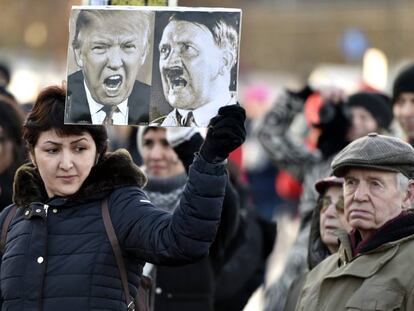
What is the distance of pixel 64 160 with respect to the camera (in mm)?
6191

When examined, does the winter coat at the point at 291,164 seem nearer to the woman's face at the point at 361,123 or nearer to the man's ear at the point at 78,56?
the woman's face at the point at 361,123

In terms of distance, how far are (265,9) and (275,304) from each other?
45.6 m

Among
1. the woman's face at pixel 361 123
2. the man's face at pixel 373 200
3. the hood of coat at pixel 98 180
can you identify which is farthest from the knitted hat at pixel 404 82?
the hood of coat at pixel 98 180

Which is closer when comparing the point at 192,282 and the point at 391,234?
the point at 391,234

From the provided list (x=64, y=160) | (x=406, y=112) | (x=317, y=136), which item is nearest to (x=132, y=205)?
(x=64, y=160)

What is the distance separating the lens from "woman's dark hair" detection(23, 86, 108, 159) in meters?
6.23

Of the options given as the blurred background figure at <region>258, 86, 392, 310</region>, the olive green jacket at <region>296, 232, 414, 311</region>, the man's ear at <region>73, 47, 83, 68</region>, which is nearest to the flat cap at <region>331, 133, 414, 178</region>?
the olive green jacket at <region>296, 232, 414, 311</region>

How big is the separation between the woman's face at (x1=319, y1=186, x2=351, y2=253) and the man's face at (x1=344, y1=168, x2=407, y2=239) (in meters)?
0.95

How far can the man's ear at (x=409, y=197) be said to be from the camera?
21.2ft

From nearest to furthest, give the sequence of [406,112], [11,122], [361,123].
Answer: [11,122]
[406,112]
[361,123]

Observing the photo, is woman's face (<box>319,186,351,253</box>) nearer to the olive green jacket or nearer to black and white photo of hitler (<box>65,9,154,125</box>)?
the olive green jacket

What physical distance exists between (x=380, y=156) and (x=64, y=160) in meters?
1.34

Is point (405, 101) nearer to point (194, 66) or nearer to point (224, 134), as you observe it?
point (194, 66)

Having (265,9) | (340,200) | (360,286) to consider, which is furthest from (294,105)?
(265,9)
